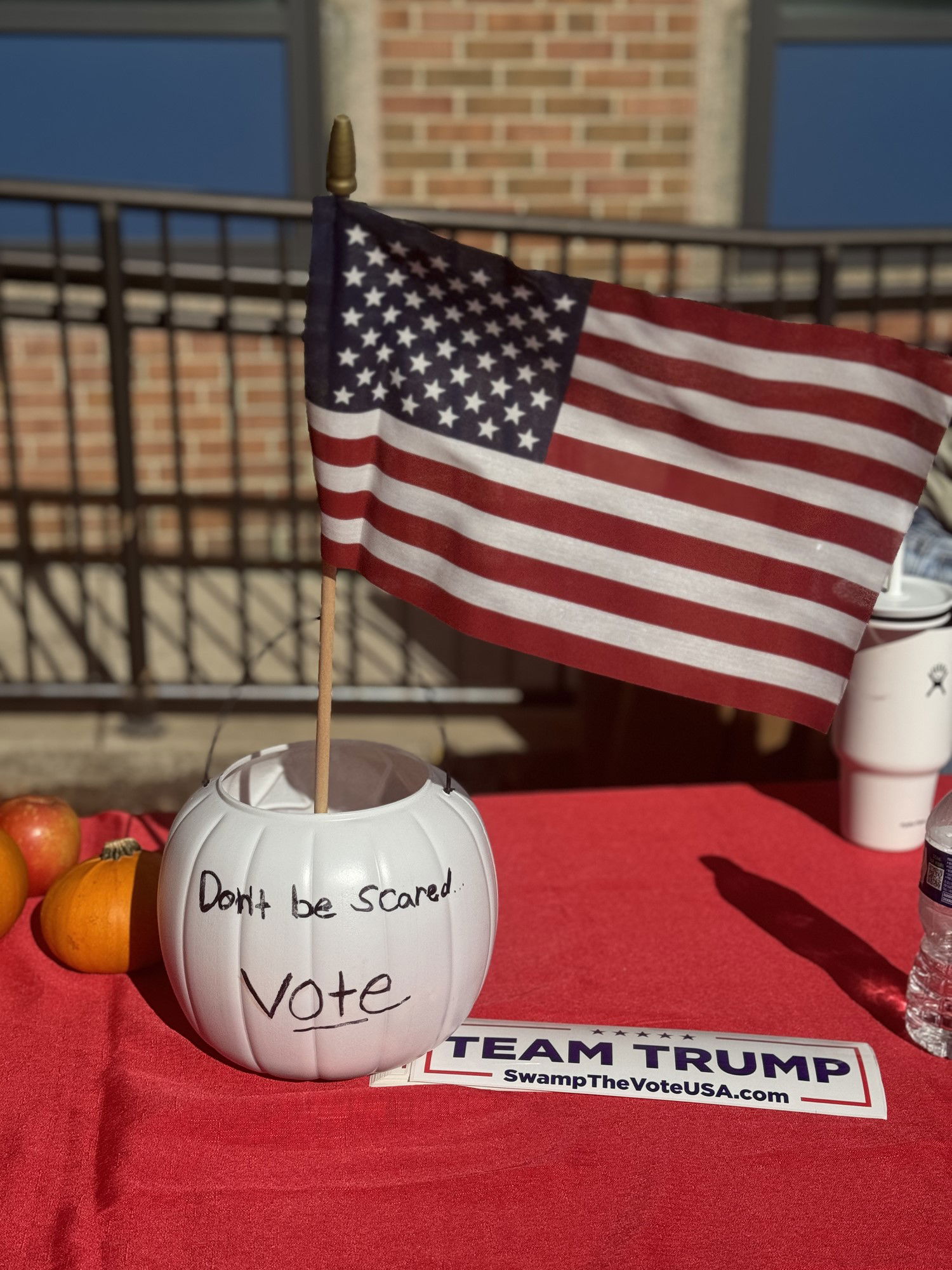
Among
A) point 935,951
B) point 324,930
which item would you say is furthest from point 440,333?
point 935,951

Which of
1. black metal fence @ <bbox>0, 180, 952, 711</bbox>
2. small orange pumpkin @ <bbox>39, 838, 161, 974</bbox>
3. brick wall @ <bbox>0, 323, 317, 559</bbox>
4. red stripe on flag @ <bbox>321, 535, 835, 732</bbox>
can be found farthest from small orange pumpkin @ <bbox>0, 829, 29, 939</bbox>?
brick wall @ <bbox>0, 323, 317, 559</bbox>

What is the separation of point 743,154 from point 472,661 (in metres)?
2.43

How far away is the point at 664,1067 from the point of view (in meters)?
1.11

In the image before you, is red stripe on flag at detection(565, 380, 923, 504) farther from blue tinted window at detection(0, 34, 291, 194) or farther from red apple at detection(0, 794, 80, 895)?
blue tinted window at detection(0, 34, 291, 194)

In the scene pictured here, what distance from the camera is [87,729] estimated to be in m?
3.92

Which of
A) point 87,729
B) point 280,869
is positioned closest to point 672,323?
point 280,869

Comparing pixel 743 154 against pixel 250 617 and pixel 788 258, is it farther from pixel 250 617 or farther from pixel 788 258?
pixel 250 617

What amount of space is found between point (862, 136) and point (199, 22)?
2796mm

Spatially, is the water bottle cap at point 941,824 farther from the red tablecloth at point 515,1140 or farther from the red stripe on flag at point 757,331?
the red stripe on flag at point 757,331

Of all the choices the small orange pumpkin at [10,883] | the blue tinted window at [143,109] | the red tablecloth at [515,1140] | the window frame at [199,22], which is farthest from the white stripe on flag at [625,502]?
the blue tinted window at [143,109]

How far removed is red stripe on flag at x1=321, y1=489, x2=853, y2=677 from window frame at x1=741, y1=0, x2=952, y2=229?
399cm

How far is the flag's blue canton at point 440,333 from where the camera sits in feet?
3.75

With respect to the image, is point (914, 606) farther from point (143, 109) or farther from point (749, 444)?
point (143, 109)

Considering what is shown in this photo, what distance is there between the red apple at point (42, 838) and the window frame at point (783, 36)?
415cm
